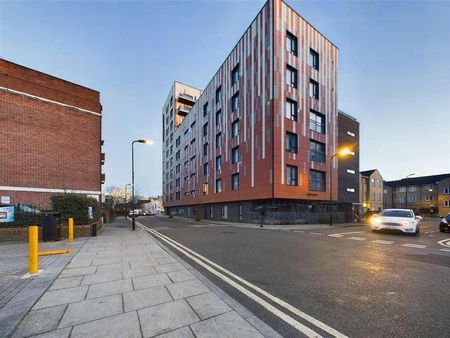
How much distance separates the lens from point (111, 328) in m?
3.29

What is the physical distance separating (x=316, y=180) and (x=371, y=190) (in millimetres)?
34807

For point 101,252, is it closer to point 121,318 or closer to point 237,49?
point 121,318

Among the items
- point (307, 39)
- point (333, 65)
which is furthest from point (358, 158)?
point (307, 39)

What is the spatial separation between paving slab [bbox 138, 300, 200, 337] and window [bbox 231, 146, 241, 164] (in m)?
29.5

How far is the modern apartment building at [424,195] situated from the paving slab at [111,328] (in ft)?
225

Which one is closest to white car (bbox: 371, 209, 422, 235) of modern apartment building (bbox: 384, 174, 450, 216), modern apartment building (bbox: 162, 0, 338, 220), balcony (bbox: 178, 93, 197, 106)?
modern apartment building (bbox: 162, 0, 338, 220)

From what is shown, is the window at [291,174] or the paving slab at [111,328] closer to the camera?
the paving slab at [111,328]

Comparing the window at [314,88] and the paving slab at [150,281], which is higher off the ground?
the window at [314,88]

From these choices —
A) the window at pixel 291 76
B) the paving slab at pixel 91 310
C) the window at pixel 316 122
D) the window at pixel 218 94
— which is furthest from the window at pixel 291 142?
the paving slab at pixel 91 310

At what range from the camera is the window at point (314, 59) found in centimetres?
3253

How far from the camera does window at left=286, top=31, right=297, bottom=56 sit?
97.2 feet

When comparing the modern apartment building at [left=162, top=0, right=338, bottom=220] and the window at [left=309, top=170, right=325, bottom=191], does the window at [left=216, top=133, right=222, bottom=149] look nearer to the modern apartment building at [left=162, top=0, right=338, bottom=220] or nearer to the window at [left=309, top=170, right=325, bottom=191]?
the modern apartment building at [left=162, top=0, right=338, bottom=220]

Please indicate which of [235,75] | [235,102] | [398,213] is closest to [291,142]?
[235,102]

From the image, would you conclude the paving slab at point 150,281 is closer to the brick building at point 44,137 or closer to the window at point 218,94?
the brick building at point 44,137
